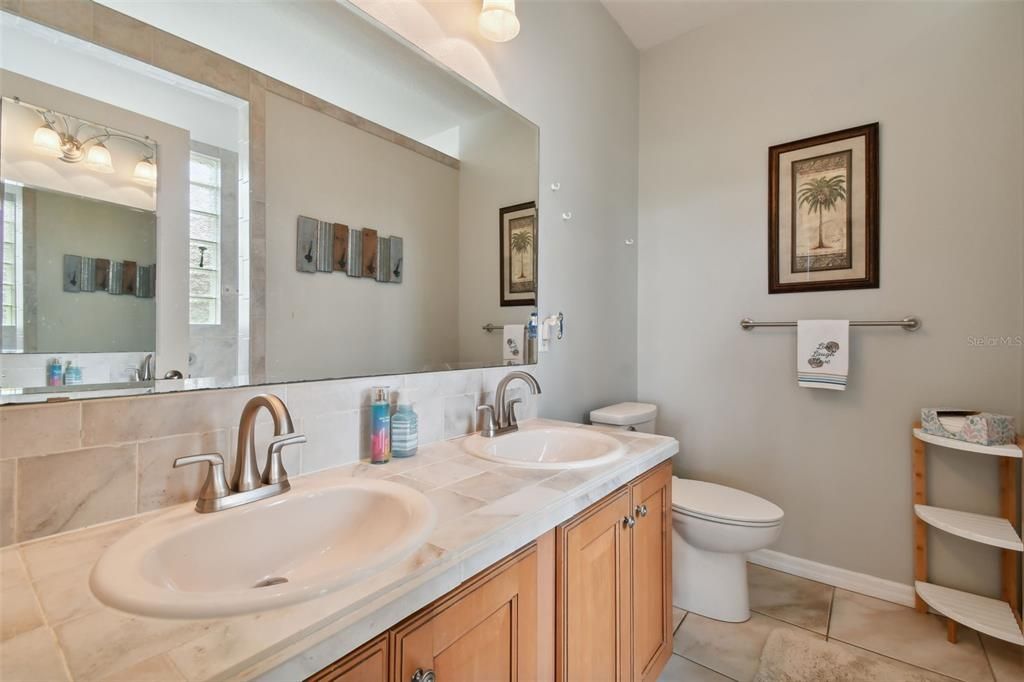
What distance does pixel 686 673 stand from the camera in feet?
4.83

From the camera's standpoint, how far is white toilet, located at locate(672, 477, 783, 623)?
1635 mm

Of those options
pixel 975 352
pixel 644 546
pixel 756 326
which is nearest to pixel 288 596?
pixel 644 546

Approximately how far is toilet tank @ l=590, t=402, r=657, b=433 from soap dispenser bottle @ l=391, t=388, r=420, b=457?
104 cm

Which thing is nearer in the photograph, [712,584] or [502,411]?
[502,411]

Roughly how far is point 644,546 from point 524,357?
29.5 inches

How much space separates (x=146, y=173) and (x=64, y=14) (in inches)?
9.9

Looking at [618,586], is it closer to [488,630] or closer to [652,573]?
[652,573]

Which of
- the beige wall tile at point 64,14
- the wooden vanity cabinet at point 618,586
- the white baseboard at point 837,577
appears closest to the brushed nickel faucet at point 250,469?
the wooden vanity cabinet at point 618,586

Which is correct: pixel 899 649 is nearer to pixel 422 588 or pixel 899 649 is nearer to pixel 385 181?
pixel 422 588

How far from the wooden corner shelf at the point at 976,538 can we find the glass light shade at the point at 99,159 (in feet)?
8.25

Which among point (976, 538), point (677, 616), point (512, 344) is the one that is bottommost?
point (677, 616)

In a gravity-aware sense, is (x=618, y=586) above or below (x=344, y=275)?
below
